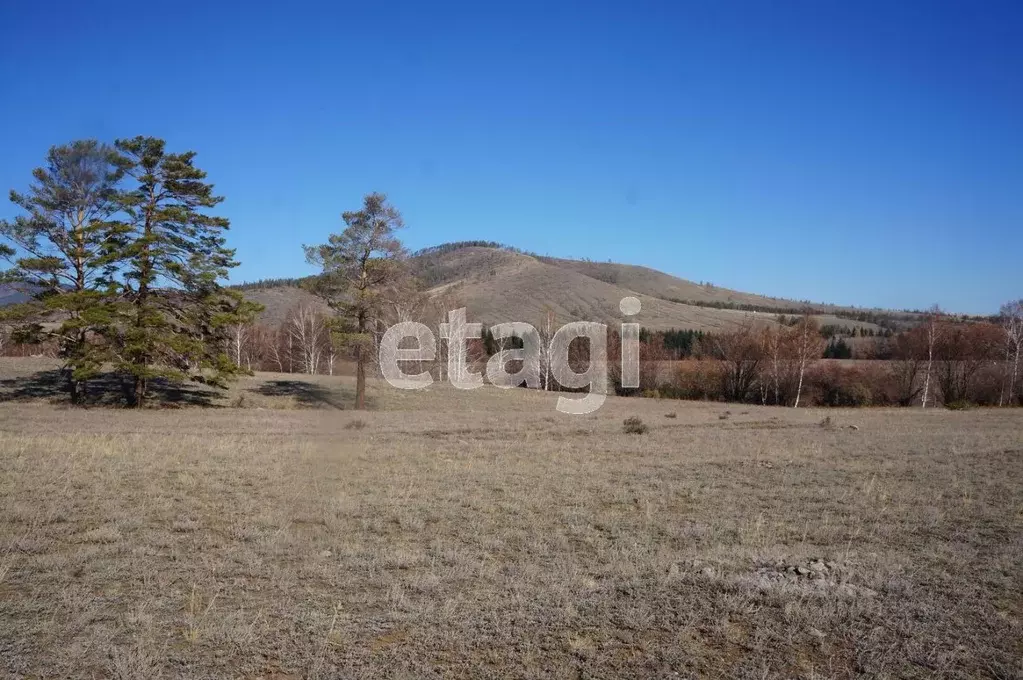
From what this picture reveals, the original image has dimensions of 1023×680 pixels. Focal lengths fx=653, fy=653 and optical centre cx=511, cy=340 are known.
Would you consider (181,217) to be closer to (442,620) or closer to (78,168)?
(78,168)

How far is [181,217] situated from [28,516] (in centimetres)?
2414

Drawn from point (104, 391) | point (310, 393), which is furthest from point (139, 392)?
point (310, 393)

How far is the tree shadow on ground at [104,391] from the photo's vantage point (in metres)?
32.9

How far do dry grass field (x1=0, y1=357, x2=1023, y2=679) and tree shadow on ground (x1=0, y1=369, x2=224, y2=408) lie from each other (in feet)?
57.1

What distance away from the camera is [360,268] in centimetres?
3331

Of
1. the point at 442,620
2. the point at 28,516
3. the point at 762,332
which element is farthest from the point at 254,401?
the point at 762,332

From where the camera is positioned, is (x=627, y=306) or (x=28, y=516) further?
(x=627, y=306)

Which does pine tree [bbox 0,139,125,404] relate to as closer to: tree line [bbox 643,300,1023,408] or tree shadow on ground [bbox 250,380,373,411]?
tree shadow on ground [bbox 250,380,373,411]

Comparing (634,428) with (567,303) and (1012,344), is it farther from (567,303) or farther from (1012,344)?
(567,303)

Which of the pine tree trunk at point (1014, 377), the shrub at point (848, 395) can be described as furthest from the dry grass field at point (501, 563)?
the pine tree trunk at point (1014, 377)

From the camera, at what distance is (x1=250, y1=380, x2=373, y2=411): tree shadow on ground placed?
3834 centimetres

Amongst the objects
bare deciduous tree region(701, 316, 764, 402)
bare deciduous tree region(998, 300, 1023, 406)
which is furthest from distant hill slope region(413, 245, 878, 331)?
bare deciduous tree region(998, 300, 1023, 406)

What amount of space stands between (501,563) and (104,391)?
33554 millimetres

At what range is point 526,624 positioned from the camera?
595 cm
